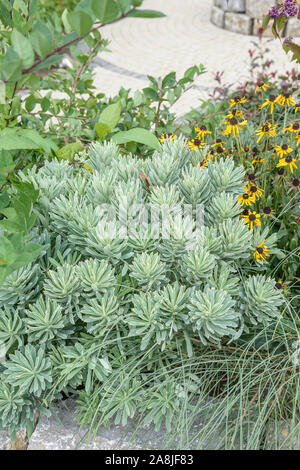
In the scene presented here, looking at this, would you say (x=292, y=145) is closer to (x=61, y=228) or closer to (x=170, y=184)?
(x=170, y=184)

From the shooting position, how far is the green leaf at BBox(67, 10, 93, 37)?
1.03 meters

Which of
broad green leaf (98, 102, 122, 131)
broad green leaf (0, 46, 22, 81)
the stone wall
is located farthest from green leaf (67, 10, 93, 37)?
the stone wall

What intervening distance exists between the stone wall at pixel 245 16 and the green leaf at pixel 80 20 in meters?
7.78

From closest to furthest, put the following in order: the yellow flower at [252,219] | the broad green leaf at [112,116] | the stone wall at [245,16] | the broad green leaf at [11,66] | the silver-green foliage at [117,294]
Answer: the broad green leaf at [11,66] → the silver-green foliage at [117,294] → the yellow flower at [252,219] → the broad green leaf at [112,116] → the stone wall at [245,16]

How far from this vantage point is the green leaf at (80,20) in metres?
1.03

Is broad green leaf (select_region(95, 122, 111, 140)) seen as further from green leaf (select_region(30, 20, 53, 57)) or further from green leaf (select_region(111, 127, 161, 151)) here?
green leaf (select_region(30, 20, 53, 57))

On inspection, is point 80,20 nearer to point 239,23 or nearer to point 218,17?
point 239,23

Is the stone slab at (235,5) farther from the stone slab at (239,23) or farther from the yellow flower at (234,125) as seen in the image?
the yellow flower at (234,125)

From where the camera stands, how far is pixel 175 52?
7773mm

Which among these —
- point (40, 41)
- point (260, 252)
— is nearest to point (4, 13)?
point (40, 41)

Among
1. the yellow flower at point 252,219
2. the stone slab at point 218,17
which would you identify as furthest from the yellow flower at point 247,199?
the stone slab at point 218,17

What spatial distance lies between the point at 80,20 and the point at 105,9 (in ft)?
0.20

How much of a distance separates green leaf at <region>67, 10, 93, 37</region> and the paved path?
14.9 ft
